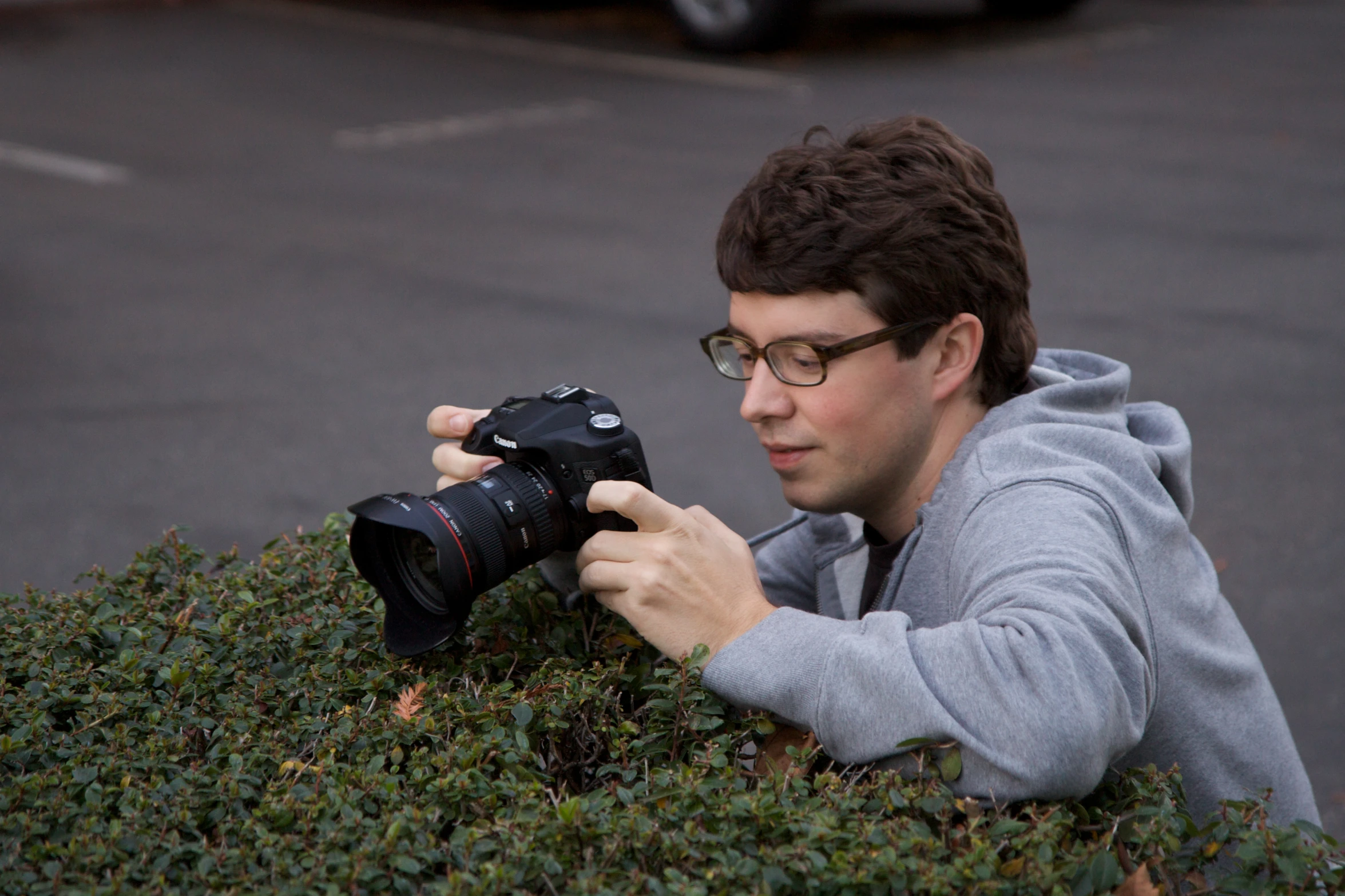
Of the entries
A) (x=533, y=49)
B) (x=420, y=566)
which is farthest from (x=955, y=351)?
(x=533, y=49)

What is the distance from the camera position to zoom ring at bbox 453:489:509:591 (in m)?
2.07

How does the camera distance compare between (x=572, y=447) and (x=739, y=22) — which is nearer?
(x=572, y=447)

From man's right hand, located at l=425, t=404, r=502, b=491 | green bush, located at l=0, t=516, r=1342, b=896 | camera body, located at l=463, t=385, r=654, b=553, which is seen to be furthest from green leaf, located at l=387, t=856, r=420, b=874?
man's right hand, located at l=425, t=404, r=502, b=491

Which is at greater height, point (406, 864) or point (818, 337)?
point (818, 337)

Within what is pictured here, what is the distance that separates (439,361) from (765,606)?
4.55m

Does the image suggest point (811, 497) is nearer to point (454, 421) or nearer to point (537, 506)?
point (537, 506)

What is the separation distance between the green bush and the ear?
72cm

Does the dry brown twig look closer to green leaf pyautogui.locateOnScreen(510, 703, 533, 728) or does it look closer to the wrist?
green leaf pyautogui.locateOnScreen(510, 703, 533, 728)

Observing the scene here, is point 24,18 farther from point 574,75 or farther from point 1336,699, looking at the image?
point 1336,699

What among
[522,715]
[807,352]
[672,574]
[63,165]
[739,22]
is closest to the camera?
[522,715]

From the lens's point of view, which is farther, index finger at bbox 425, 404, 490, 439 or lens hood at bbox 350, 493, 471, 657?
index finger at bbox 425, 404, 490, 439

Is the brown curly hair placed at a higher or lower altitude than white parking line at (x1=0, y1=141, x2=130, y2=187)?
higher

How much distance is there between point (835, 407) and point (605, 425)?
0.41 metres

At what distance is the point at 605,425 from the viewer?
224 cm
